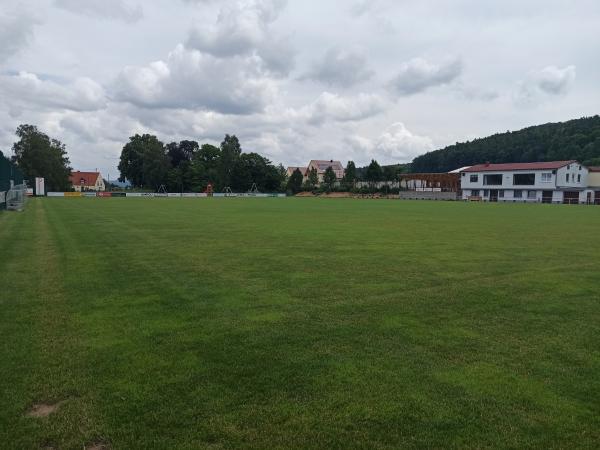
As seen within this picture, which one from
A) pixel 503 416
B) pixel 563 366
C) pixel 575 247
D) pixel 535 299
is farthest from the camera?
pixel 575 247

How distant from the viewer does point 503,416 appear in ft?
13.2

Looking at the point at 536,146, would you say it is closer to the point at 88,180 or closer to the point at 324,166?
the point at 324,166

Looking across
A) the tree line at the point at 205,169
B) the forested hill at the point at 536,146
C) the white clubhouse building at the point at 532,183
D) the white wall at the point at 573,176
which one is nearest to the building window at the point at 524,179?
the white clubhouse building at the point at 532,183

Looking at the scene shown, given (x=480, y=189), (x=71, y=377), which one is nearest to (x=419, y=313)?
(x=71, y=377)

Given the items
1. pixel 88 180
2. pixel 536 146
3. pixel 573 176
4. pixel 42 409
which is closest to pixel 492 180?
pixel 573 176

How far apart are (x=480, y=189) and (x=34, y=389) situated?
9046 centimetres

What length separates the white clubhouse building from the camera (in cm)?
7631

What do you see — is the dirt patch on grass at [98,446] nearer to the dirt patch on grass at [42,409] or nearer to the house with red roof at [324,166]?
the dirt patch on grass at [42,409]

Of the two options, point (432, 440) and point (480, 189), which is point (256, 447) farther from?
point (480, 189)

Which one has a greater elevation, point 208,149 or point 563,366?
point 208,149

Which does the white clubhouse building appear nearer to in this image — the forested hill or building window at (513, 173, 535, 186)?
building window at (513, 173, 535, 186)

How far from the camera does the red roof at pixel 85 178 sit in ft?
499

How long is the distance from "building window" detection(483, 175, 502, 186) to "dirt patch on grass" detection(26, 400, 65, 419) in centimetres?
8901

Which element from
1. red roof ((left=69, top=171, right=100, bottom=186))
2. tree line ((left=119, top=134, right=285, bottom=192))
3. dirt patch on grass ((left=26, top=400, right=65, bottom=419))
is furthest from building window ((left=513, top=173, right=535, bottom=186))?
red roof ((left=69, top=171, right=100, bottom=186))
